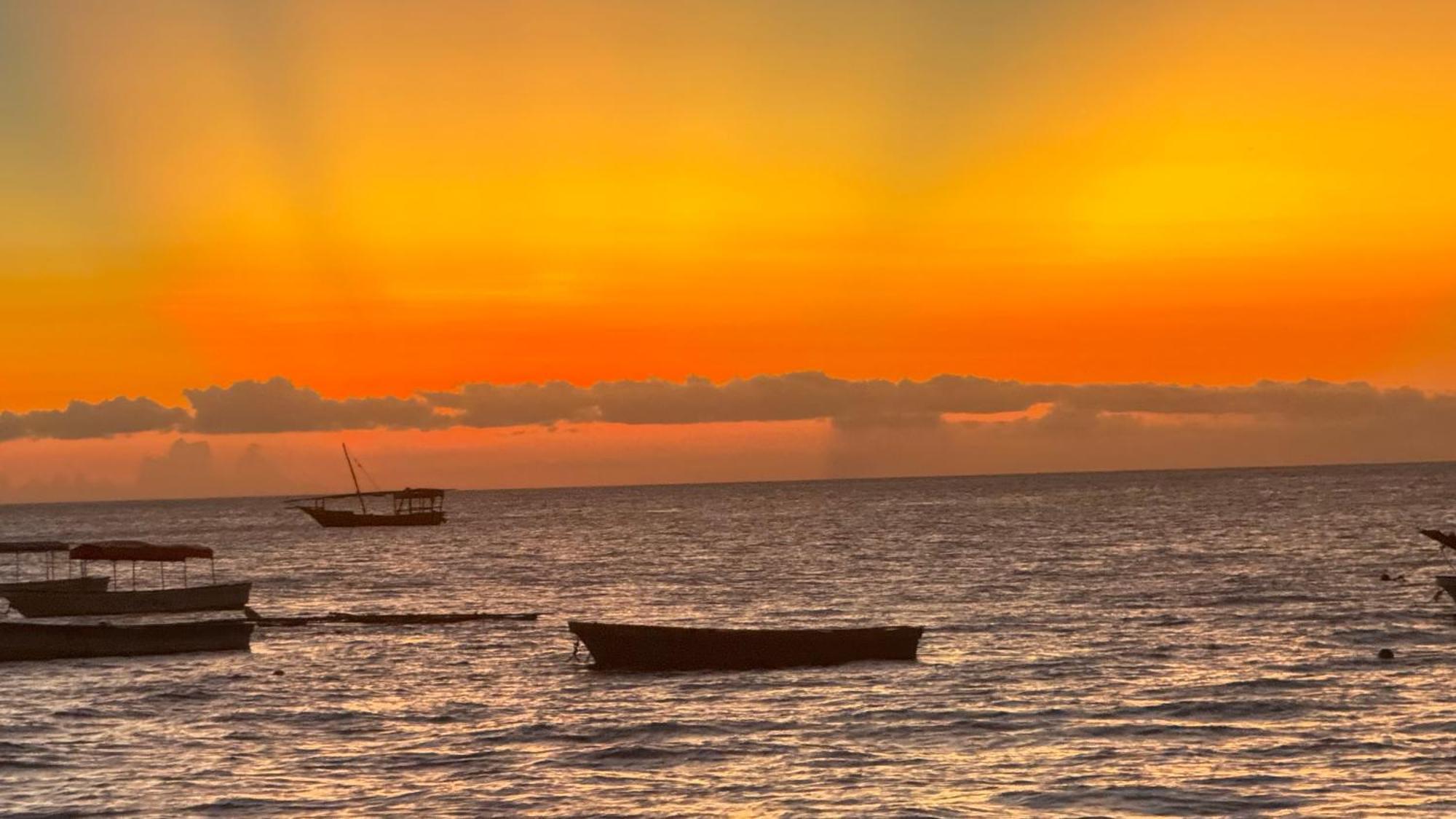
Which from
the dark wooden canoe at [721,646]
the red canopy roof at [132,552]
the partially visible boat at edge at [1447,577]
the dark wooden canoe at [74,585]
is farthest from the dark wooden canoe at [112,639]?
the partially visible boat at edge at [1447,577]

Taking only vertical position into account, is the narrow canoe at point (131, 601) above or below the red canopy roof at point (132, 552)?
below

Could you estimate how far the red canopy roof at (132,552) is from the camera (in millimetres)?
68312

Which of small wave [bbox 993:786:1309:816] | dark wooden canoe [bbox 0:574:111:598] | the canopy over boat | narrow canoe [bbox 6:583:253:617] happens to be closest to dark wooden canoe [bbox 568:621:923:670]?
small wave [bbox 993:786:1309:816]

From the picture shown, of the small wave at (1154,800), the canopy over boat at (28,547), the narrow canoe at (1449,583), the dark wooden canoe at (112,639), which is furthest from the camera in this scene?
the canopy over boat at (28,547)

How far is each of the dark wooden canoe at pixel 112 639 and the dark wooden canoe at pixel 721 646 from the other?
16181 millimetres

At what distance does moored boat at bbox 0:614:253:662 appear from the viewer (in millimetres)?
55719

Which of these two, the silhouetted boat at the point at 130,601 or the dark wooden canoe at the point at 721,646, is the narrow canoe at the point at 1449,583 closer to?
the dark wooden canoe at the point at 721,646

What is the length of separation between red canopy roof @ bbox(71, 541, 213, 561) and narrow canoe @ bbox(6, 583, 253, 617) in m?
5.90

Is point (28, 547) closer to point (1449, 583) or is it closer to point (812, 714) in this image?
point (812, 714)

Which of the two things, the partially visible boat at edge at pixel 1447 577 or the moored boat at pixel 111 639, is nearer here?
the moored boat at pixel 111 639

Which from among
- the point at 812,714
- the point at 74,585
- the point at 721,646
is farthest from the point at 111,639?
the point at 812,714

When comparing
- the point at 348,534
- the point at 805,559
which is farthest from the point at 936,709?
the point at 348,534

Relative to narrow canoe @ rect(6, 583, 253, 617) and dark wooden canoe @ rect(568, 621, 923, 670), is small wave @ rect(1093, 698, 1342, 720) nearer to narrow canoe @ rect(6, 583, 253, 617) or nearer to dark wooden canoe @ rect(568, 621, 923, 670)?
dark wooden canoe @ rect(568, 621, 923, 670)

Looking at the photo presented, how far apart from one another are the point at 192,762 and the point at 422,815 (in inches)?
360
